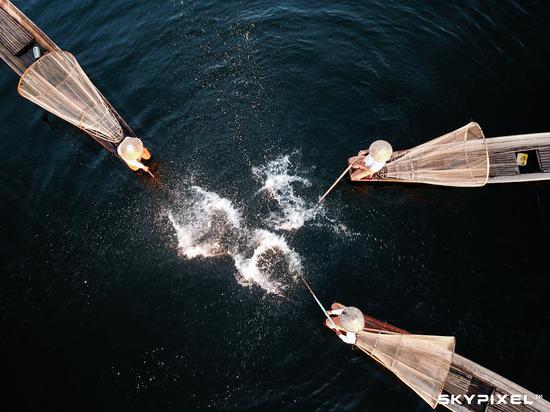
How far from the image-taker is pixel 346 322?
17.2 meters

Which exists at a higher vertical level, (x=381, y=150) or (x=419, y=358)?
(x=381, y=150)

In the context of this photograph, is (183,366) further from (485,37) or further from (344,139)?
(485,37)

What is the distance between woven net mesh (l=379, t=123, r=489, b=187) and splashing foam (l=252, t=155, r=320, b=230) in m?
5.07

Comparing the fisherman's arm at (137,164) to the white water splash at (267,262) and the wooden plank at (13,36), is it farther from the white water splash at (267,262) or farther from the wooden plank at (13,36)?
the wooden plank at (13,36)

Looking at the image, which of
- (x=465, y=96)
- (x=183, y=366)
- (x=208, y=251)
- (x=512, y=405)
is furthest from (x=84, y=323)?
(x=465, y=96)

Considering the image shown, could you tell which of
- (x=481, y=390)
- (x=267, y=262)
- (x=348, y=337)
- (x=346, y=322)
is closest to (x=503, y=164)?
(x=481, y=390)

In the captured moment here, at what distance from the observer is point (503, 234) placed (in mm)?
21984

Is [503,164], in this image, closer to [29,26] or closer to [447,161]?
[447,161]

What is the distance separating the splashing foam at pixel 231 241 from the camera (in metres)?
21.4

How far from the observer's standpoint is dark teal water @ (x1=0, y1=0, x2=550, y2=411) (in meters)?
19.0

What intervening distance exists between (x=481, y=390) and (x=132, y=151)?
70.6ft

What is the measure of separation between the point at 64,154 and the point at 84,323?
1186 centimetres

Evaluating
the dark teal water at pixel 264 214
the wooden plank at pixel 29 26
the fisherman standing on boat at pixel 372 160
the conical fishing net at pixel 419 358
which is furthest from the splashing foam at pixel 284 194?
the wooden plank at pixel 29 26

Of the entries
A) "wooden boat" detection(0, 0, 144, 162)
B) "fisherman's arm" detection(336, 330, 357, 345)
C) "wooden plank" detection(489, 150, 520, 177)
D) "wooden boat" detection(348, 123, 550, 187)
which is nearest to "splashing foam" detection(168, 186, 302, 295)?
"fisherman's arm" detection(336, 330, 357, 345)
